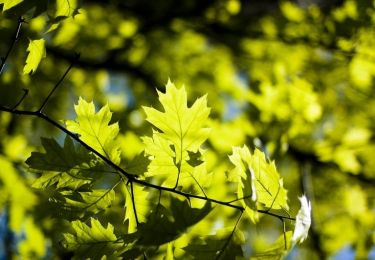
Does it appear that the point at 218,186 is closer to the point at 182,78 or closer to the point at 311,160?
the point at 311,160

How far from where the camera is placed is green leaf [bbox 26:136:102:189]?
964mm

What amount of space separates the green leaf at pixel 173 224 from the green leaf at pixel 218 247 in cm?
11

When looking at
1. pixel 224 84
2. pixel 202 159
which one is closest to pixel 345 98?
pixel 224 84

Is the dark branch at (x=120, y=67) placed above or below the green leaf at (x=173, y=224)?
below

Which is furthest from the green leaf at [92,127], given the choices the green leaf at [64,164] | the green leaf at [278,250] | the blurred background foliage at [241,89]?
the blurred background foliage at [241,89]

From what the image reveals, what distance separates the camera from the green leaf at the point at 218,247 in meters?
0.91

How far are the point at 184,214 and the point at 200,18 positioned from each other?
2.53 m

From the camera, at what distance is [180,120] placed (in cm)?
102

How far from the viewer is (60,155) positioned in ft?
3.19

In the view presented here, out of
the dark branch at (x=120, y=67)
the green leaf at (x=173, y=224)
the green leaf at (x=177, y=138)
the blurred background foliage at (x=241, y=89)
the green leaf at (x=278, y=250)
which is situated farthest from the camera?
the dark branch at (x=120, y=67)

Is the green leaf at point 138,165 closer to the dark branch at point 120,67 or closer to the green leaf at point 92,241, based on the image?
the green leaf at point 92,241

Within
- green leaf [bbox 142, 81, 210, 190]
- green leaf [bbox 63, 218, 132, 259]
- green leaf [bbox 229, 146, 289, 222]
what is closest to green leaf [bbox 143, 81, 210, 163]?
green leaf [bbox 142, 81, 210, 190]

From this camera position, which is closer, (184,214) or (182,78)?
(184,214)

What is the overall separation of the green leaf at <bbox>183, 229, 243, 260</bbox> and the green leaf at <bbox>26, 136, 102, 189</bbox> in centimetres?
26
